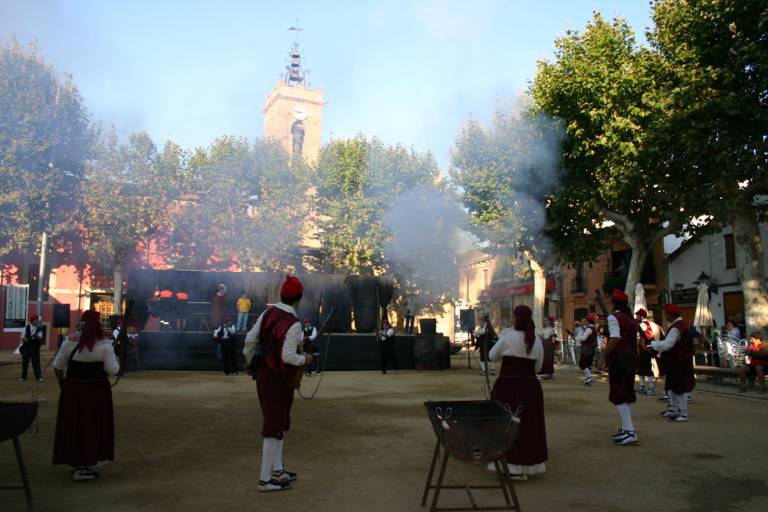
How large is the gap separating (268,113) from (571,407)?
185ft

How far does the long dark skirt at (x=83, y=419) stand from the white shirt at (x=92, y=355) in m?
0.07

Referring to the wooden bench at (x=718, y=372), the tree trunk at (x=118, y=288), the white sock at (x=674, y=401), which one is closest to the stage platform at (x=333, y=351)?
the wooden bench at (x=718, y=372)

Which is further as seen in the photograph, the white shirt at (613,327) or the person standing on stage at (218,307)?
the person standing on stage at (218,307)

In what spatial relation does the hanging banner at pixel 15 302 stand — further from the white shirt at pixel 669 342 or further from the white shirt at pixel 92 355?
the white shirt at pixel 669 342

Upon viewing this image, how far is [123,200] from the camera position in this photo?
28.4m

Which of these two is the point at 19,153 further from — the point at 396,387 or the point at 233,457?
the point at 233,457

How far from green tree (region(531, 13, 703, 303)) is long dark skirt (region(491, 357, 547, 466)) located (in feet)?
42.9

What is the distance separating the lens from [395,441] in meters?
7.74

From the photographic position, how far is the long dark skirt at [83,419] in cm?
571

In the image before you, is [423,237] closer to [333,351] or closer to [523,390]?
[333,351]

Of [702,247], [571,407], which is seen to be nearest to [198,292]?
[571,407]

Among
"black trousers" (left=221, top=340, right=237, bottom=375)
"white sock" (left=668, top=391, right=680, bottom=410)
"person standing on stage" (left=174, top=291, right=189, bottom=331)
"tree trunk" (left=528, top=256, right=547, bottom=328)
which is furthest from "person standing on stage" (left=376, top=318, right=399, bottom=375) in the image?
"white sock" (left=668, top=391, right=680, bottom=410)

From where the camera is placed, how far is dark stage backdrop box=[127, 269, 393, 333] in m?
22.9

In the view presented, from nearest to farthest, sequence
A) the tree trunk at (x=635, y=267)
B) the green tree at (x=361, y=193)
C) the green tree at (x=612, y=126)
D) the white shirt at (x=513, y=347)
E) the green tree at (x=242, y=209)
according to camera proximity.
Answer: the white shirt at (x=513, y=347) < the green tree at (x=612, y=126) < the tree trunk at (x=635, y=267) < the green tree at (x=242, y=209) < the green tree at (x=361, y=193)
